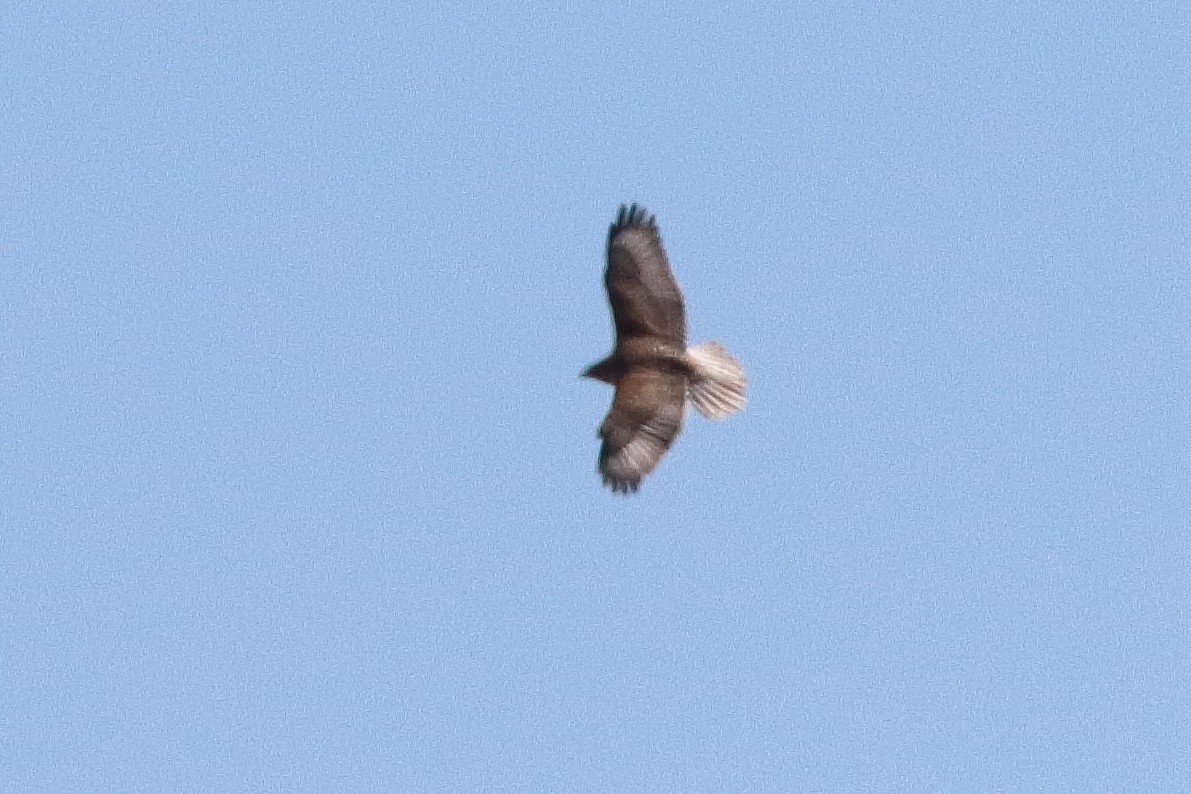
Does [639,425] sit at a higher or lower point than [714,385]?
lower

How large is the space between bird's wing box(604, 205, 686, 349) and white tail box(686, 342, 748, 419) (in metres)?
0.31

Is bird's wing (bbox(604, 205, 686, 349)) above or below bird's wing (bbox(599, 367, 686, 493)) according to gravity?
above

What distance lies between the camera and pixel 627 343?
46.2m

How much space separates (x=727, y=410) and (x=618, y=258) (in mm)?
1814

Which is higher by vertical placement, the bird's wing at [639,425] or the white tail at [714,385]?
the white tail at [714,385]

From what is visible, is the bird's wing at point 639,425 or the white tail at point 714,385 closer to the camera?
the bird's wing at point 639,425

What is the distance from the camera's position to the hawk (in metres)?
45.8

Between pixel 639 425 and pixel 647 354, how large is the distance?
0.74 m

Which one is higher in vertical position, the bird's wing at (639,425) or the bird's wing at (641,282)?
the bird's wing at (641,282)

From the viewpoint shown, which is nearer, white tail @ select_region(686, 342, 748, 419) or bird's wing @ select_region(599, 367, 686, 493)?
bird's wing @ select_region(599, 367, 686, 493)

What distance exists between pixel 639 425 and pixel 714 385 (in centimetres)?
95

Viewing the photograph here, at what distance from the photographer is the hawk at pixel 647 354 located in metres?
45.8

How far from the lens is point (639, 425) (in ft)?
150

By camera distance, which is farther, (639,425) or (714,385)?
(714,385)
